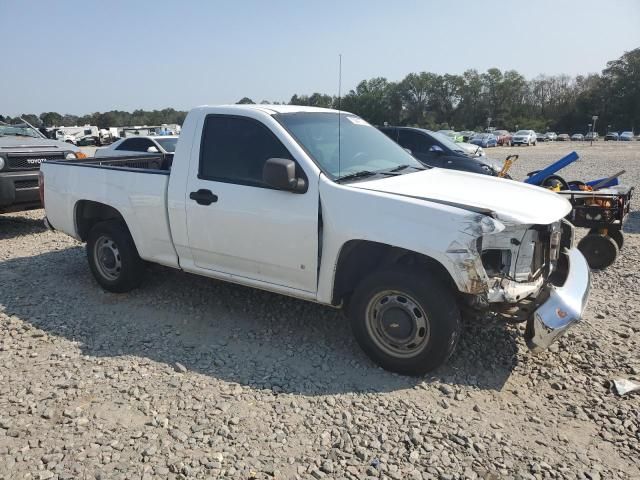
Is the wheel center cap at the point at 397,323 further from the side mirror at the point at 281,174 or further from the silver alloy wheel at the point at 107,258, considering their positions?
the silver alloy wheel at the point at 107,258

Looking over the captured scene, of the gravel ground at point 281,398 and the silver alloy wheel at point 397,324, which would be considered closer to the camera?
the gravel ground at point 281,398

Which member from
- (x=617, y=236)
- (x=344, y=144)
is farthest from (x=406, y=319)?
(x=617, y=236)

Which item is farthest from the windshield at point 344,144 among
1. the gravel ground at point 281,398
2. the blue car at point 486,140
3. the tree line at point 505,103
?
the tree line at point 505,103

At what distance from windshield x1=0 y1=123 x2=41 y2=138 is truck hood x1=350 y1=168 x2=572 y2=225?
8.44m

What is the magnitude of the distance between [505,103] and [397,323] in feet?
383

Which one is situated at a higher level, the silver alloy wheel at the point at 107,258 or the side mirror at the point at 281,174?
the side mirror at the point at 281,174

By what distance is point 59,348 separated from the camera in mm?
4254

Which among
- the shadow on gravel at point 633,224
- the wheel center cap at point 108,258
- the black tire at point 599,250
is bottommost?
the shadow on gravel at point 633,224

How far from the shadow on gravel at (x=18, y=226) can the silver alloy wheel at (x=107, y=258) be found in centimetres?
381

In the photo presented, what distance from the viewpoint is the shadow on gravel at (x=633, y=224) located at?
888 centimetres

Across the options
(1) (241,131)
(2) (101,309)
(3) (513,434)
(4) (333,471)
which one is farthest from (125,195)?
(3) (513,434)

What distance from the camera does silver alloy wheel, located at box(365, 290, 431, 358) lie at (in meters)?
3.59

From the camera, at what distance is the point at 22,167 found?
8234 millimetres

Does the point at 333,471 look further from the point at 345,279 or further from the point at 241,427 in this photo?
the point at 345,279
